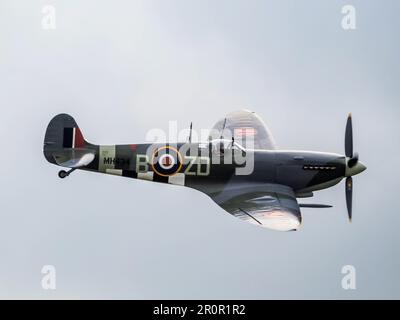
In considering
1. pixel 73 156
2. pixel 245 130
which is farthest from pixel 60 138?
pixel 245 130

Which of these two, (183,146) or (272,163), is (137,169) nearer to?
(183,146)

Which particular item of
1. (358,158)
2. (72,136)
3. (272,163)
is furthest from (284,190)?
(72,136)

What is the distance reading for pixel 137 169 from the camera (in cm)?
2458

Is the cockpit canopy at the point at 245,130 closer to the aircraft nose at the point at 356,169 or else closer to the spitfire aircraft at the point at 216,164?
the spitfire aircraft at the point at 216,164

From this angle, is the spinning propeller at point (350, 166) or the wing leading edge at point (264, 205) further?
the spinning propeller at point (350, 166)

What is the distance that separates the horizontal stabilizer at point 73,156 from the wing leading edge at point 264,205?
3678 mm

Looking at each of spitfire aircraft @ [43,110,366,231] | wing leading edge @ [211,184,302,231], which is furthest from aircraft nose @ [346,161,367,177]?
wing leading edge @ [211,184,302,231]

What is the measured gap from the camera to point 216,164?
24.4 meters

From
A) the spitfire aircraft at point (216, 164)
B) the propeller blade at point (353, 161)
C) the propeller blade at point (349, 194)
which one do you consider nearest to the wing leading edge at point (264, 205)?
the spitfire aircraft at point (216, 164)

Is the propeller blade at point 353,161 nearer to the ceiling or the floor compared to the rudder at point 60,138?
nearer to the floor

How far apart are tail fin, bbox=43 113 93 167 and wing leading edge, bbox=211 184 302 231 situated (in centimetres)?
407

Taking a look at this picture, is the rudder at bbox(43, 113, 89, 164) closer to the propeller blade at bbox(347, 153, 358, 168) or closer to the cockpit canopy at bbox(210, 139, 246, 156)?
the cockpit canopy at bbox(210, 139, 246, 156)

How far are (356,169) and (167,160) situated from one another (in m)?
5.46

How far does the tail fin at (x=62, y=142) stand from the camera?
24.6 m
